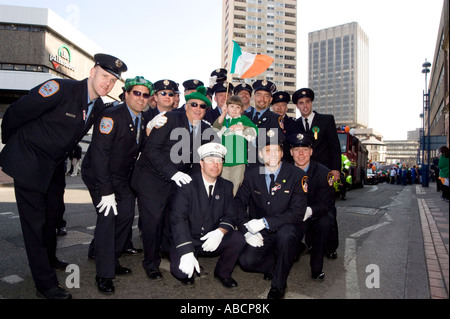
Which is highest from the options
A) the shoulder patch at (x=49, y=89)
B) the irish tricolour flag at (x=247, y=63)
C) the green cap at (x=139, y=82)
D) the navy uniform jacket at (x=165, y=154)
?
the irish tricolour flag at (x=247, y=63)

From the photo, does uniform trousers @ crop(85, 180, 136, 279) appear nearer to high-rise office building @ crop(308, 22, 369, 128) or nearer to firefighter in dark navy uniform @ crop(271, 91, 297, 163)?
firefighter in dark navy uniform @ crop(271, 91, 297, 163)

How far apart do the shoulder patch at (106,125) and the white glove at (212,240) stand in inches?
54.8

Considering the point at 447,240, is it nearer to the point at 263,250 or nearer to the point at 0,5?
the point at 263,250

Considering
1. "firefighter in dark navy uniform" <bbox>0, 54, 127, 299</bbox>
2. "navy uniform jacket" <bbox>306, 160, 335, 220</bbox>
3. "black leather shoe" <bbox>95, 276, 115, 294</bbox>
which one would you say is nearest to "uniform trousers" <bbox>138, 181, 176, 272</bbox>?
"black leather shoe" <bbox>95, 276, 115, 294</bbox>

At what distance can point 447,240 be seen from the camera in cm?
136

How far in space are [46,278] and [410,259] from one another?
4056 mm

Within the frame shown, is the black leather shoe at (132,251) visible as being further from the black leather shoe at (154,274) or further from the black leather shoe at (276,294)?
the black leather shoe at (276,294)

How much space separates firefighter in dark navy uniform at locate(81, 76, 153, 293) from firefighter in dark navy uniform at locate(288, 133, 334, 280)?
189 centimetres

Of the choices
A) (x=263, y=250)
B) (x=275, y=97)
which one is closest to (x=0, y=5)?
(x=275, y=97)

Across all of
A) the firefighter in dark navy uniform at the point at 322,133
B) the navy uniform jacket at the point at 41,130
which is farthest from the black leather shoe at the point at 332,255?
the navy uniform jacket at the point at 41,130

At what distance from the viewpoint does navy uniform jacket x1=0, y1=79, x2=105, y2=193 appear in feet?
8.52

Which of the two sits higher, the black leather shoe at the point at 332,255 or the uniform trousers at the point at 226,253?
the uniform trousers at the point at 226,253

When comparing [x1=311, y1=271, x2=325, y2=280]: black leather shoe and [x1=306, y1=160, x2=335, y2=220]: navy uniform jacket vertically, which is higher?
[x1=306, y1=160, x2=335, y2=220]: navy uniform jacket

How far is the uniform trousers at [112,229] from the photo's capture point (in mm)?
2801
